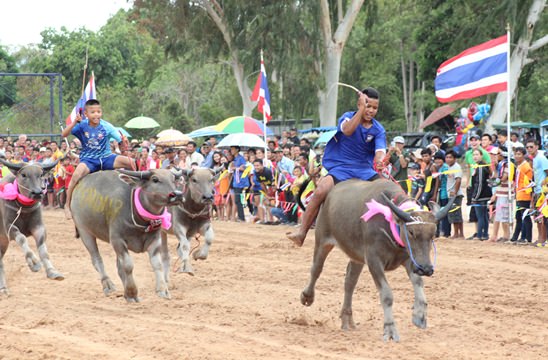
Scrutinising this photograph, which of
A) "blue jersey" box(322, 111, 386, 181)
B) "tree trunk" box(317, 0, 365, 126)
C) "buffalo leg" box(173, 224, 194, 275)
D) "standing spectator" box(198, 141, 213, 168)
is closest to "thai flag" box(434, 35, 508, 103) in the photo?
"standing spectator" box(198, 141, 213, 168)

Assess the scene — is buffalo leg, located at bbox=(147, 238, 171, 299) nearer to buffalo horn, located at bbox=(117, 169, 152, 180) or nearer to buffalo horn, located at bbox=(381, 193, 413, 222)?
buffalo horn, located at bbox=(117, 169, 152, 180)

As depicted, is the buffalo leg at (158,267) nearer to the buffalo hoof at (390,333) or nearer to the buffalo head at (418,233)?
the buffalo hoof at (390,333)

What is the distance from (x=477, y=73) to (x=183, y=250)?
29.2 feet

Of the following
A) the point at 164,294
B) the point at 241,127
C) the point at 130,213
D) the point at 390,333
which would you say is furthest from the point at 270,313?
the point at 241,127

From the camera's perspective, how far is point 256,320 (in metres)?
9.84

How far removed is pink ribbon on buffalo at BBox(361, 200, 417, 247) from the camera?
854cm

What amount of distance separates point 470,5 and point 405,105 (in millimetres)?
14953

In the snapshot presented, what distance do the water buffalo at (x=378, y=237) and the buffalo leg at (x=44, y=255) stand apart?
3.78m

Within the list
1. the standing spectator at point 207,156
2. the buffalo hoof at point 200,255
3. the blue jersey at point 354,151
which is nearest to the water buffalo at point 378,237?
the blue jersey at point 354,151

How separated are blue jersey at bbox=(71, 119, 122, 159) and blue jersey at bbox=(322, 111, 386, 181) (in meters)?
3.88

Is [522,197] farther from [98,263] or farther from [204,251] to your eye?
[98,263]

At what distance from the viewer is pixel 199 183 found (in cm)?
1259

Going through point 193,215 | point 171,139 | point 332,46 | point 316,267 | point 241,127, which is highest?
point 332,46

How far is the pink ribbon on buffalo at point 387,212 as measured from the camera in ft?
28.0
